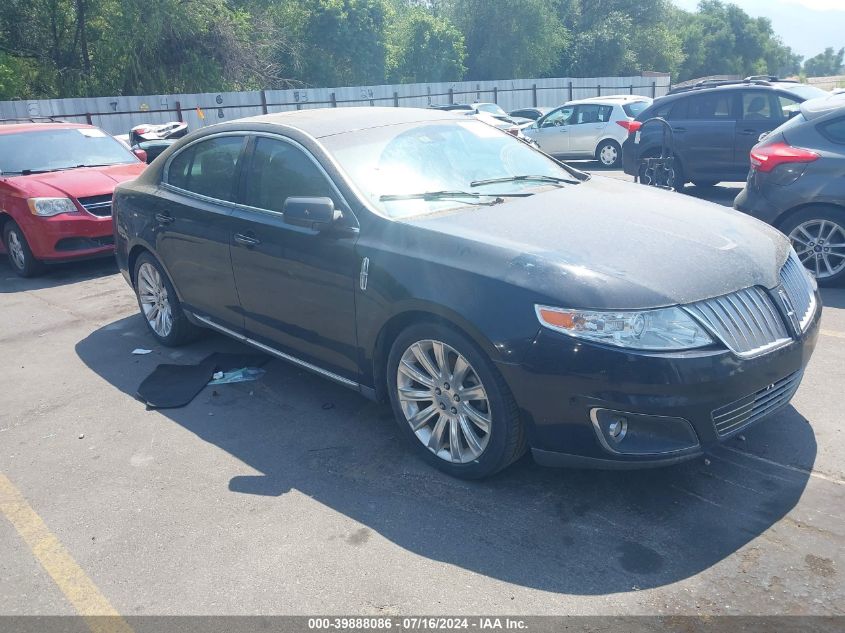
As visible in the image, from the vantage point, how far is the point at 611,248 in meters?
3.56

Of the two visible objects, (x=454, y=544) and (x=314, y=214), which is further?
(x=314, y=214)

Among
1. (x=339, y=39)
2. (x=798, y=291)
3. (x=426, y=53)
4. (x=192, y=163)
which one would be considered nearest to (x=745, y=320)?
(x=798, y=291)

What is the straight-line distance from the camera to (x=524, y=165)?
4902 millimetres

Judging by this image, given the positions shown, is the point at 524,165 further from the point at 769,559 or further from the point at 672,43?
the point at 672,43

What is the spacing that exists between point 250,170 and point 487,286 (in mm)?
2099

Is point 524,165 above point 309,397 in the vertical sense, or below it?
above

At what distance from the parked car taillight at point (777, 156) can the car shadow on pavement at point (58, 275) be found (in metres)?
6.99

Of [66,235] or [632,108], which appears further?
[632,108]

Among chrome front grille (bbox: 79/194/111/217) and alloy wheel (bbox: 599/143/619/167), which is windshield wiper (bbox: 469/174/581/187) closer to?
chrome front grille (bbox: 79/194/111/217)

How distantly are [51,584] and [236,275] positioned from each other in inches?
86.7

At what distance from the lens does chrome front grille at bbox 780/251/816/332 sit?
12.1 ft

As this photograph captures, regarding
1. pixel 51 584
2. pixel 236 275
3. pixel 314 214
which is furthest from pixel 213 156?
pixel 51 584

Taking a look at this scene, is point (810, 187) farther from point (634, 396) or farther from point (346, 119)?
point (634, 396)

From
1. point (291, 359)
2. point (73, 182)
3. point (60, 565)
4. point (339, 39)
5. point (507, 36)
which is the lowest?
point (60, 565)
